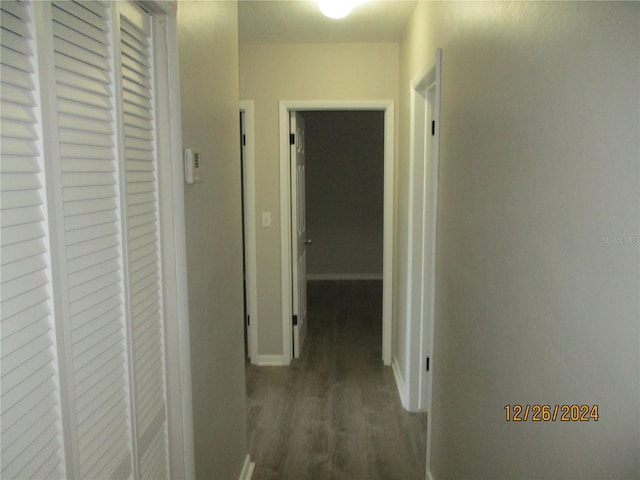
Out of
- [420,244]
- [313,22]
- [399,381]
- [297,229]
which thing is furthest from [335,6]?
[399,381]

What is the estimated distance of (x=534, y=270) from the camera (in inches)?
49.9

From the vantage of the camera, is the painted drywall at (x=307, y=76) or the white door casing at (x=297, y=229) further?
the white door casing at (x=297, y=229)

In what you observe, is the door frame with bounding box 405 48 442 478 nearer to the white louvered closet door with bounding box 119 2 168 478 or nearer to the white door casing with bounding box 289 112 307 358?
the white door casing with bounding box 289 112 307 358

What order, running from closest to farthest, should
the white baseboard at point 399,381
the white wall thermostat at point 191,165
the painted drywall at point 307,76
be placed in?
1. the white wall thermostat at point 191,165
2. the white baseboard at point 399,381
3. the painted drywall at point 307,76

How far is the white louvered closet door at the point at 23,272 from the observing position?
0.89m

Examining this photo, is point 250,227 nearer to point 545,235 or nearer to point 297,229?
point 297,229

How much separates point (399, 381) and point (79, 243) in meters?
2.97

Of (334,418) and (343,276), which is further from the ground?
(343,276)

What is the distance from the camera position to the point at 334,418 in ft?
11.0

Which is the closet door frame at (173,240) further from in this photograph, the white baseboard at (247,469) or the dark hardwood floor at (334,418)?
the dark hardwood floor at (334,418)

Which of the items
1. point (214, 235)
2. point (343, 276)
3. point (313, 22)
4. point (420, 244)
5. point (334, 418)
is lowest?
point (334, 418)
